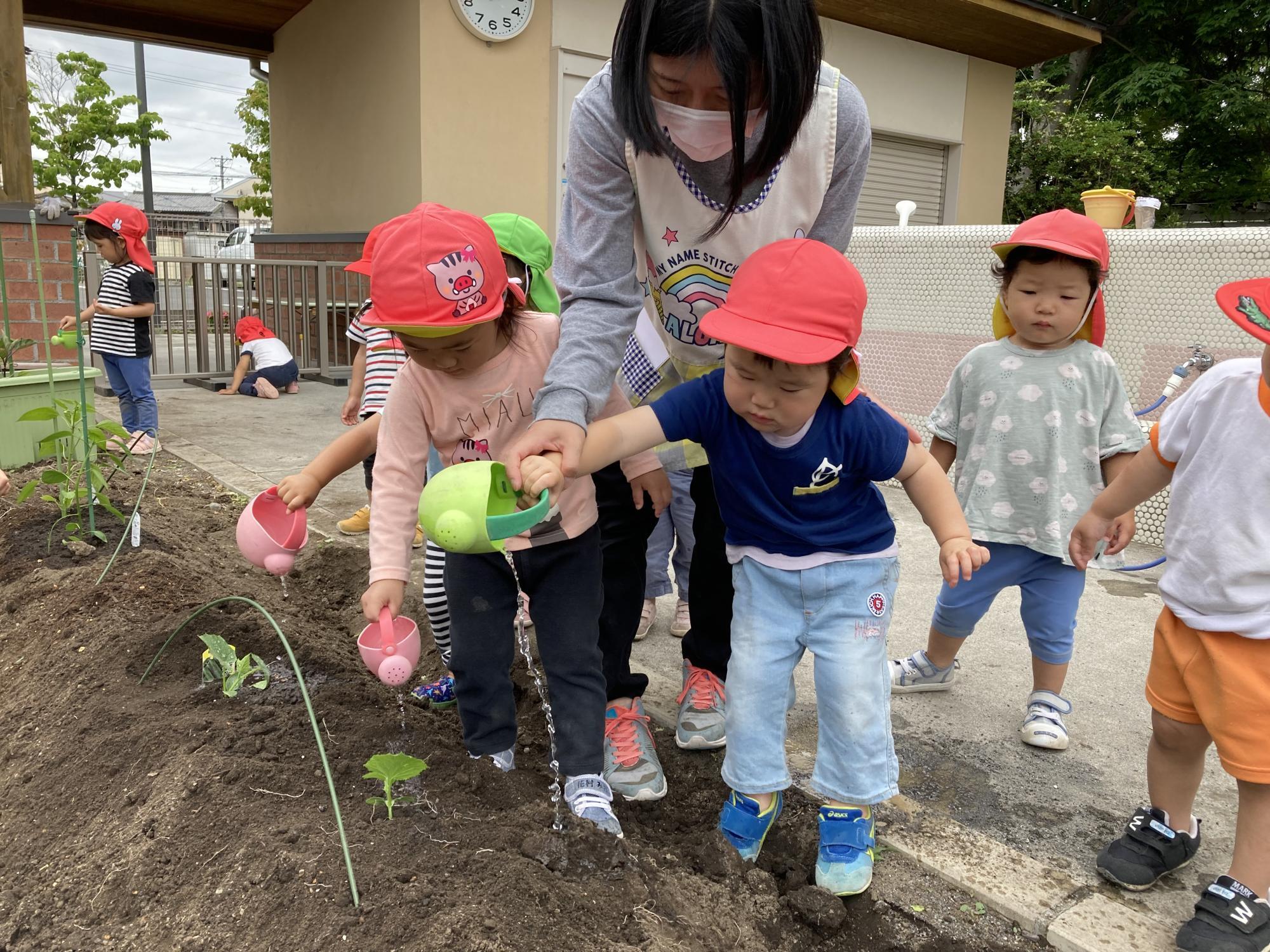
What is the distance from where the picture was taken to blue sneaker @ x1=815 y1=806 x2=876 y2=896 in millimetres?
1920

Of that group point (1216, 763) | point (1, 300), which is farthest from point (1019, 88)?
point (1216, 763)

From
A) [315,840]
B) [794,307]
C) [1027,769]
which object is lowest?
[1027,769]

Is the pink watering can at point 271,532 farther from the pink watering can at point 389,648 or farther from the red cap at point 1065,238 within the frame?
the red cap at point 1065,238

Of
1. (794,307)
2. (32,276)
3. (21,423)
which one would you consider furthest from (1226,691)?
(32,276)

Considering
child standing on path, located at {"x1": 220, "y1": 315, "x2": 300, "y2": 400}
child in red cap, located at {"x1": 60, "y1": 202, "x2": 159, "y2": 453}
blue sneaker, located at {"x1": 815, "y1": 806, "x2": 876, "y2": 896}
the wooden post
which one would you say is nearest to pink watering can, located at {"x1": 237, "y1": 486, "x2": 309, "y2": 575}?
blue sneaker, located at {"x1": 815, "y1": 806, "x2": 876, "y2": 896}

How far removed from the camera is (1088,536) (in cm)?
227

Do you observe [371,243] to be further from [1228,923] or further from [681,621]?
[1228,923]

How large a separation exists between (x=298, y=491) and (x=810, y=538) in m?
1.11

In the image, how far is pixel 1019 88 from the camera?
1755cm

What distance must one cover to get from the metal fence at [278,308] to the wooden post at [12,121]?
7.42ft

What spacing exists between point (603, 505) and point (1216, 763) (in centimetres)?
173

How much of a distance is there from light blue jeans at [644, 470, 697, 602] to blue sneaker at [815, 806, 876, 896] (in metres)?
1.16

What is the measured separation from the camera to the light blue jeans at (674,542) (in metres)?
3.17

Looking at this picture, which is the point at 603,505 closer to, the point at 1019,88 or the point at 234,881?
the point at 234,881
